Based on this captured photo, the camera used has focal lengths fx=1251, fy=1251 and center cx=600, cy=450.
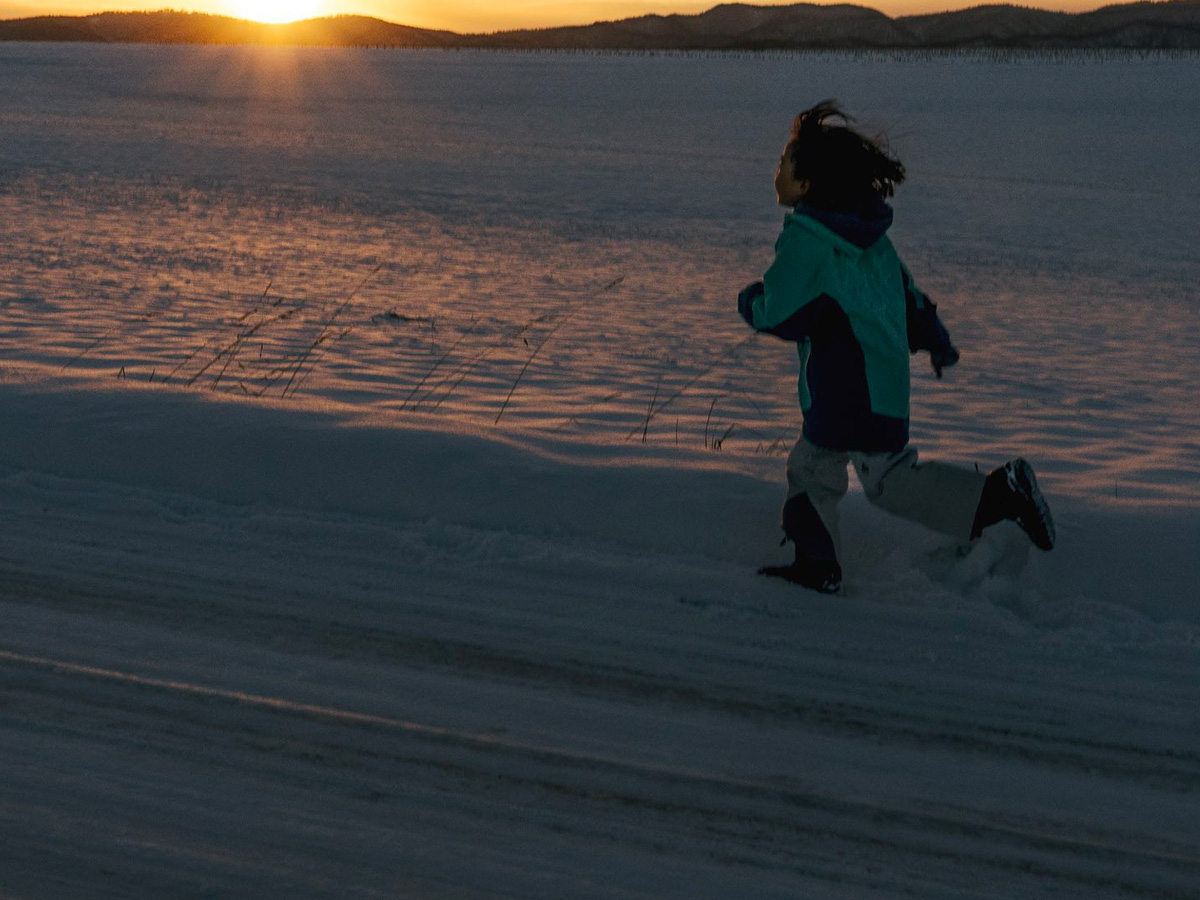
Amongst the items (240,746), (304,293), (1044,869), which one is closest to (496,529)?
(240,746)

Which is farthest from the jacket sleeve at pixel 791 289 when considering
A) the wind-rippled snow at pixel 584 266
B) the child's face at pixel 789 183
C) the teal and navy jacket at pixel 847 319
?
the wind-rippled snow at pixel 584 266

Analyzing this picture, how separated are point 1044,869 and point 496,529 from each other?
238 centimetres

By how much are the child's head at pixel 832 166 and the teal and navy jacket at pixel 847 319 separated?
6 centimetres

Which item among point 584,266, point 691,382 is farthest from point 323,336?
point 584,266

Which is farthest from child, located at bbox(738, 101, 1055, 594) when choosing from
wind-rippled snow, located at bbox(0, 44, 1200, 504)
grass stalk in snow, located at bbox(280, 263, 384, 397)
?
grass stalk in snow, located at bbox(280, 263, 384, 397)

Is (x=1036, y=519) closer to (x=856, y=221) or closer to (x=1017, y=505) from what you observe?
(x=1017, y=505)

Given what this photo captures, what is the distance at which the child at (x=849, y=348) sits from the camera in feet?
11.9

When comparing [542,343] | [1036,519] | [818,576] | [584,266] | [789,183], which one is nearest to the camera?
[789,183]

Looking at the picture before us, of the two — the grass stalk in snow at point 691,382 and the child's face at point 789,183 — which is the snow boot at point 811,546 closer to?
the child's face at point 789,183

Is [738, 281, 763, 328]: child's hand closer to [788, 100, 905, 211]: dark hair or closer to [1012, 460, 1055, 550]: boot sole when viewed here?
[788, 100, 905, 211]: dark hair

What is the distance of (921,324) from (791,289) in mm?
550

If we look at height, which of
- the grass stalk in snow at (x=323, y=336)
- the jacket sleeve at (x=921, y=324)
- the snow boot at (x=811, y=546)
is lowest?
the grass stalk in snow at (x=323, y=336)

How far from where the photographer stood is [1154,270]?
44.2 feet

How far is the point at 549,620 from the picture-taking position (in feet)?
12.1
